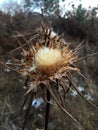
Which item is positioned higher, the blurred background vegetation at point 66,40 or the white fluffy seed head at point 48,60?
Result: the white fluffy seed head at point 48,60

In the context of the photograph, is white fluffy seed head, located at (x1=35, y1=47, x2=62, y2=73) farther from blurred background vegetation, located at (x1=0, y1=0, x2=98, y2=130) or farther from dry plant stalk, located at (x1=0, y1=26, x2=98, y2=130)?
blurred background vegetation, located at (x1=0, y1=0, x2=98, y2=130)

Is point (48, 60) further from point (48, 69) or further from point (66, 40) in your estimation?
point (66, 40)

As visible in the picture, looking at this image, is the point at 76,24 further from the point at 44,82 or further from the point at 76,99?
the point at 44,82

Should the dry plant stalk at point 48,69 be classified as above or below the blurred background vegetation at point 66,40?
above

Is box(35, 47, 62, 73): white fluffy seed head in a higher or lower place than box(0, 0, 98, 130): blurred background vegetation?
higher

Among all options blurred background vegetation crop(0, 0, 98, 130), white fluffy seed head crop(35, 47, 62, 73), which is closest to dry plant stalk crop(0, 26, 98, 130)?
white fluffy seed head crop(35, 47, 62, 73)

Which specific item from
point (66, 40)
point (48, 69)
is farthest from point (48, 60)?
point (66, 40)

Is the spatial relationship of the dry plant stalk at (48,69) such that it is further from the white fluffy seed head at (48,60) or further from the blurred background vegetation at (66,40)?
the blurred background vegetation at (66,40)

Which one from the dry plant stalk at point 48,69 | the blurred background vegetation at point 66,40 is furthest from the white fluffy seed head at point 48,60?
the blurred background vegetation at point 66,40

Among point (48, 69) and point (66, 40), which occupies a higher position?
point (48, 69)

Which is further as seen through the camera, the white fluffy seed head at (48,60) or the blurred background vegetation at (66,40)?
the blurred background vegetation at (66,40)
